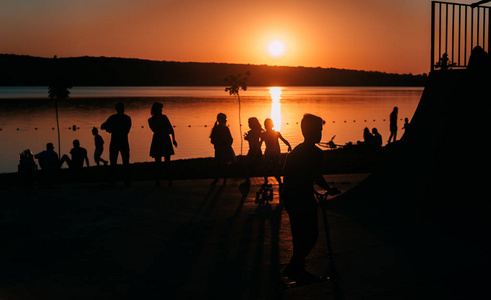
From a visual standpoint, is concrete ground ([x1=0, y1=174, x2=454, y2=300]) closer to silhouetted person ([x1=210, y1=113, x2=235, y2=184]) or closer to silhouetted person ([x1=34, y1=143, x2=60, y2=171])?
silhouetted person ([x1=210, y1=113, x2=235, y2=184])

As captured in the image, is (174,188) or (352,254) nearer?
(352,254)

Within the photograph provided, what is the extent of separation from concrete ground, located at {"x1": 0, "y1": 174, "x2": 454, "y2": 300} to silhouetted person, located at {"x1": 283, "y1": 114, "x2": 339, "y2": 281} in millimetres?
382

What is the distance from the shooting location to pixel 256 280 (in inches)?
240

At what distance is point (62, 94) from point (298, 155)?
5095 centimetres

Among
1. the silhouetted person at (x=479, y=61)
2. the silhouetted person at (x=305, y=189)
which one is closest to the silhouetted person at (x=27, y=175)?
the silhouetted person at (x=305, y=189)

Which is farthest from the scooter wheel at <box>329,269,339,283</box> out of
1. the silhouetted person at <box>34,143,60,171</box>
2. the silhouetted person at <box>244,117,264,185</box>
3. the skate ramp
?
the silhouetted person at <box>34,143,60,171</box>

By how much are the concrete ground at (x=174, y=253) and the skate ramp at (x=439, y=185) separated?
0.53 m

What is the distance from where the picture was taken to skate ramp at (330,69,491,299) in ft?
25.1

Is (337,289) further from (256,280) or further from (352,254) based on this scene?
(352,254)

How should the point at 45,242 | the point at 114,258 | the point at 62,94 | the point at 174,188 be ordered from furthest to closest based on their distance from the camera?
the point at 62,94 → the point at 174,188 → the point at 45,242 → the point at 114,258

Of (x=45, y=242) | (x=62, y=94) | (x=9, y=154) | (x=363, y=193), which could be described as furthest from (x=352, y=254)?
(x=62, y=94)

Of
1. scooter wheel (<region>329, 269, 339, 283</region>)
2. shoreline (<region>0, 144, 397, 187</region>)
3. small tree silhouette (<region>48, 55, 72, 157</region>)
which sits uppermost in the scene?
small tree silhouette (<region>48, 55, 72, 157</region>)

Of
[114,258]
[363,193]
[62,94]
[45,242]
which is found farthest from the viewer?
[62,94]

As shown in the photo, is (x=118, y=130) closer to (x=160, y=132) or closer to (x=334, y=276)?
(x=160, y=132)
